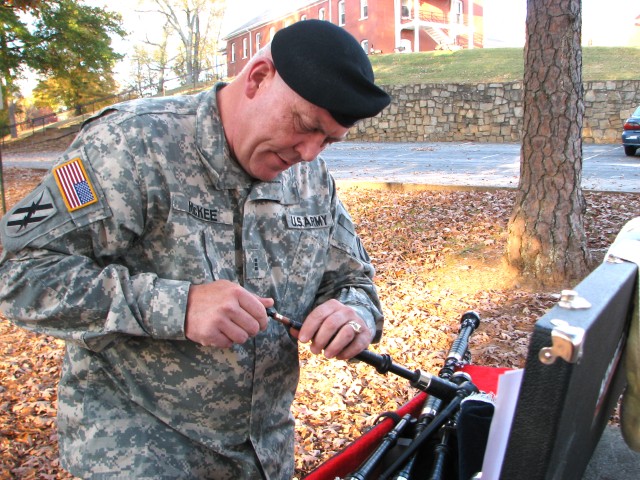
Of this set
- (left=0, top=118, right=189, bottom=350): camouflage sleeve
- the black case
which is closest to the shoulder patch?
(left=0, top=118, right=189, bottom=350): camouflage sleeve

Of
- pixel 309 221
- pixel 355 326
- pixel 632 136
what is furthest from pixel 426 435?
pixel 632 136

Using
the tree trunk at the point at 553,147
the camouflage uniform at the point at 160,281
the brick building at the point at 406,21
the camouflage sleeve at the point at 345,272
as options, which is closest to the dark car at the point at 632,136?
the tree trunk at the point at 553,147

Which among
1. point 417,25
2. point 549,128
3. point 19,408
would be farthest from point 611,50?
point 19,408

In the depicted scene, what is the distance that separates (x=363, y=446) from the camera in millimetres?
2037

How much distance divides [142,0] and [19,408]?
43.5m

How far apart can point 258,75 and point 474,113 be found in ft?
70.3

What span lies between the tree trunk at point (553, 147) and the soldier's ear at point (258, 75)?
4.36 metres

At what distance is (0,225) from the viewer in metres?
1.49

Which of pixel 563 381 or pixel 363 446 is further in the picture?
pixel 363 446

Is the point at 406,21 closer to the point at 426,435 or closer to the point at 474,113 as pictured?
the point at 474,113

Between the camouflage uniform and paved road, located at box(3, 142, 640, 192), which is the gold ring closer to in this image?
the camouflage uniform

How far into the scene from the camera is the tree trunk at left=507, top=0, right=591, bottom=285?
528 cm

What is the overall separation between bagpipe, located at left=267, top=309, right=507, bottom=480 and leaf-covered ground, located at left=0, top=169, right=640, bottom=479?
1353mm

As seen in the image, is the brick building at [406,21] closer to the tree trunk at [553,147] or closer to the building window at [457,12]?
the building window at [457,12]
